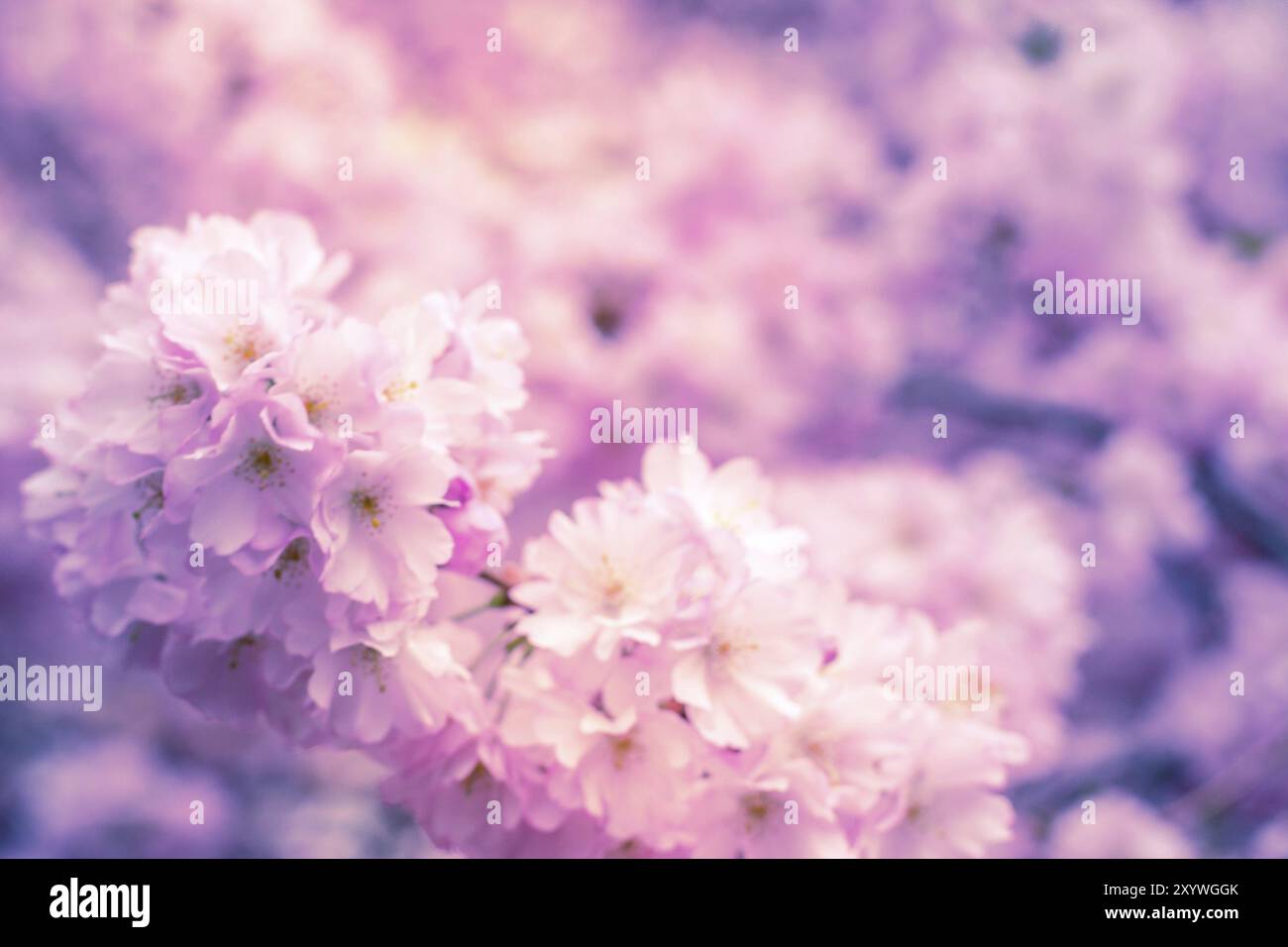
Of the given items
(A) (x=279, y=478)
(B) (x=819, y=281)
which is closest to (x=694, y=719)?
(A) (x=279, y=478)

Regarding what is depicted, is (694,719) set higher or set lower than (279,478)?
lower

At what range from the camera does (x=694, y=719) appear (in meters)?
0.55

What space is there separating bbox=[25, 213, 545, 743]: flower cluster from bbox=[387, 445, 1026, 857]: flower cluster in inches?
2.0

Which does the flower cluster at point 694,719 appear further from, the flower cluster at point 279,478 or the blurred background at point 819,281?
the blurred background at point 819,281

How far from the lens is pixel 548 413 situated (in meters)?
1.11

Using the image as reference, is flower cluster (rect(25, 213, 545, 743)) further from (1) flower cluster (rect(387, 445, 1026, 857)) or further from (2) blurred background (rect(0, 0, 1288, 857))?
(2) blurred background (rect(0, 0, 1288, 857))

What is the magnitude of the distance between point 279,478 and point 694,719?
257 mm

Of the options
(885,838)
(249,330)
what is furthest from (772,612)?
(249,330)

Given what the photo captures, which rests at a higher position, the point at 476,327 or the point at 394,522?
the point at 476,327

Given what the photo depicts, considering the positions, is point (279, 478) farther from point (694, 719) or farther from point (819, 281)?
point (819, 281)

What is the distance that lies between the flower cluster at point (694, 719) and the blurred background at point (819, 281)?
41 cm
